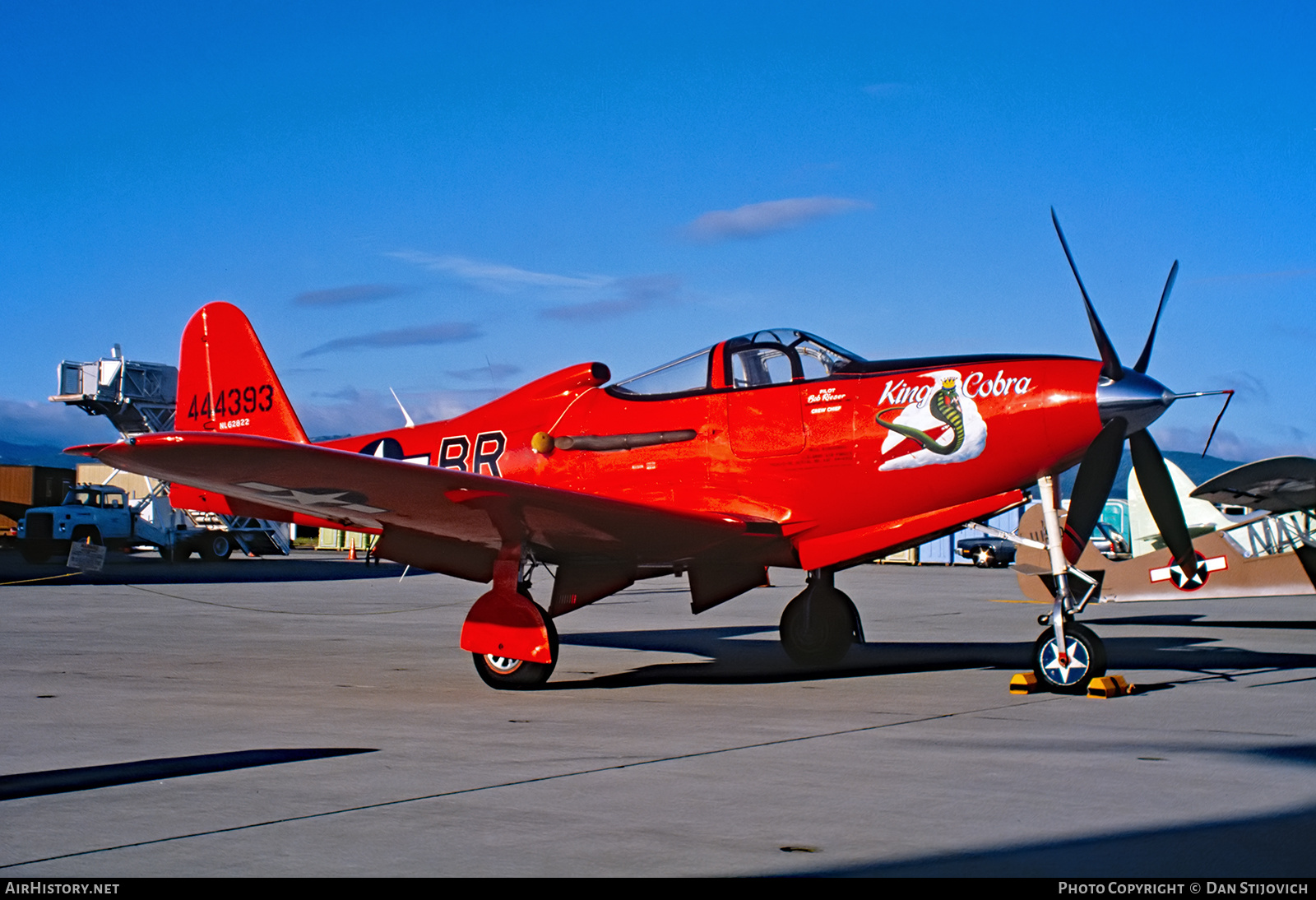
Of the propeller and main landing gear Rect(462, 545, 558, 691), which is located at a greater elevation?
the propeller

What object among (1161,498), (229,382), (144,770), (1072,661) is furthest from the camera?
(229,382)

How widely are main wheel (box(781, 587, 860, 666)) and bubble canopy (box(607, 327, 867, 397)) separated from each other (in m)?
2.15

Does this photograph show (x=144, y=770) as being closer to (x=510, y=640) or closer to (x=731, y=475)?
(x=510, y=640)

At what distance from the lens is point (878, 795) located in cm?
449

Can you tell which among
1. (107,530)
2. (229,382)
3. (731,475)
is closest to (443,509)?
(731,475)

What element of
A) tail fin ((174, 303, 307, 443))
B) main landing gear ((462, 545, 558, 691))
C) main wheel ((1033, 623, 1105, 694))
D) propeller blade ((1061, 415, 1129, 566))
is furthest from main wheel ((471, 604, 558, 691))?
tail fin ((174, 303, 307, 443))

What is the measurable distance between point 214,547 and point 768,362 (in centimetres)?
3332

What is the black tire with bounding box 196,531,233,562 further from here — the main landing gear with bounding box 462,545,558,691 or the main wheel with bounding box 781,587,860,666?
the main landing gear with bounding box 462,545,558,691

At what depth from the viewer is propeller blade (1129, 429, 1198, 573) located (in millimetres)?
8258

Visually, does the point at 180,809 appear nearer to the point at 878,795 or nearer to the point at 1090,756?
the point at 878,795

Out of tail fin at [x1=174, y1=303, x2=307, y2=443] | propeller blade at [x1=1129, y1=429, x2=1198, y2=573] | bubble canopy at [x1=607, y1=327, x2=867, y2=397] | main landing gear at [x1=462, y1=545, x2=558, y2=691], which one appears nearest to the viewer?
main landing gear at [x1=462, y1=545, x2=558, y2=691]

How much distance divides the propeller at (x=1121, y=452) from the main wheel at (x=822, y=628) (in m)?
2.44

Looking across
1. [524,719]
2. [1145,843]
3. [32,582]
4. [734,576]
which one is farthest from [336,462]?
[32,582]

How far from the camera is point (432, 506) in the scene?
7.95 meters
